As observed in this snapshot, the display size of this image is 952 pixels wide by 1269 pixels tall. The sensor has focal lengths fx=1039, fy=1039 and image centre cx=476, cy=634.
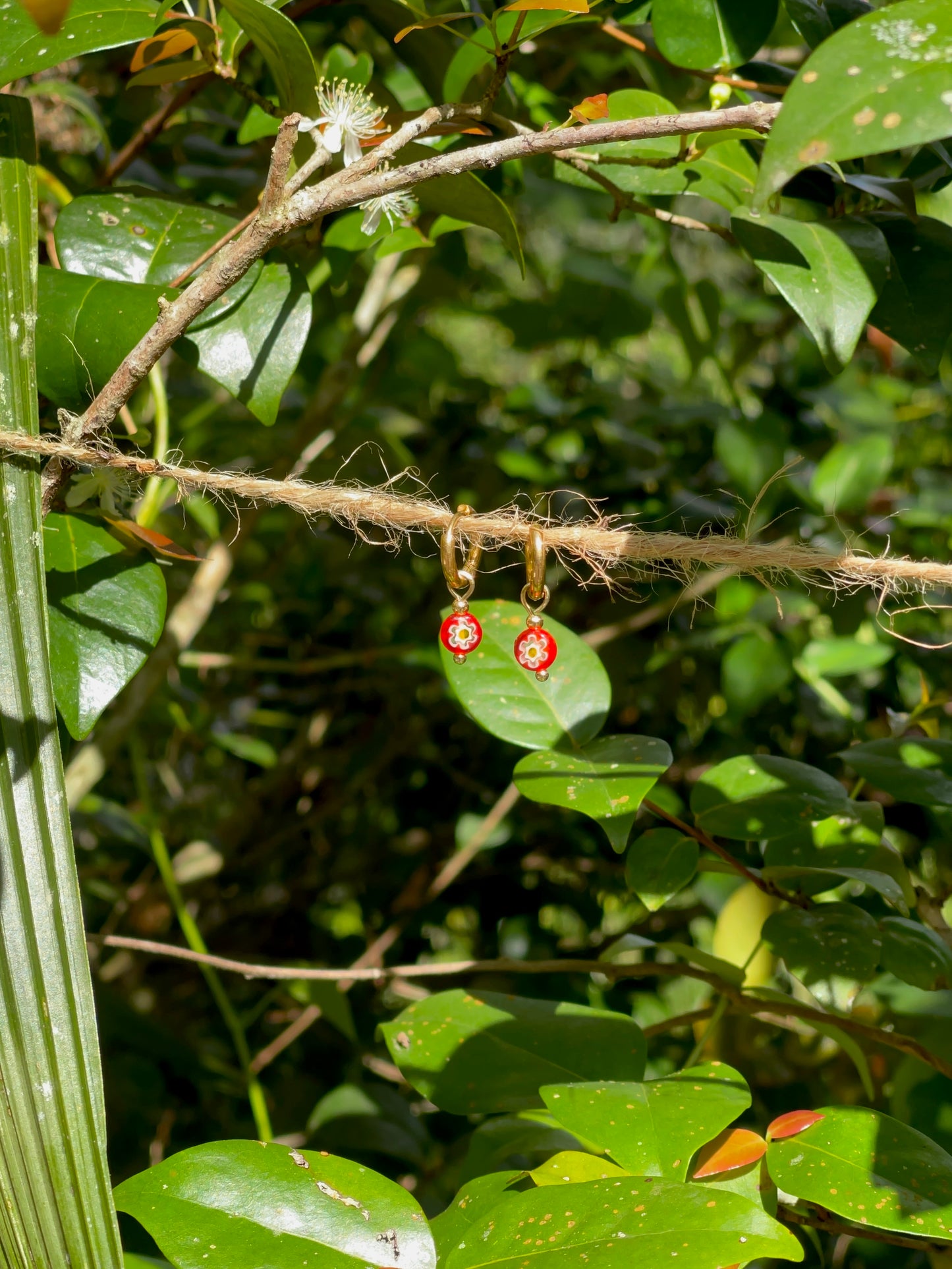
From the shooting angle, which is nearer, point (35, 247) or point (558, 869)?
point (35, 247)

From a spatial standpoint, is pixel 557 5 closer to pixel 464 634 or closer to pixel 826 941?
pixel 464 634

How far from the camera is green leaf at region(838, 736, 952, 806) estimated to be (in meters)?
0.47

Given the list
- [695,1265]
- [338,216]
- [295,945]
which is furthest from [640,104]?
[295,945]

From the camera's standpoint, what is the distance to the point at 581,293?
979 mm

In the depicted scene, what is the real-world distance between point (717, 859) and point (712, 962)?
0.17 feet

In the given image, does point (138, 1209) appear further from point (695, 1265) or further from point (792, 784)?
point (792, 784)

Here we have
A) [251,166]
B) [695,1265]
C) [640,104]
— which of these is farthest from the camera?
[251,166]

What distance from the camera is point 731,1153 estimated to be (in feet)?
1.22

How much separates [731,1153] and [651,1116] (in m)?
0.04

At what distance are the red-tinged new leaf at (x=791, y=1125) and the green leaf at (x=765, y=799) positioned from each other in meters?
0.12

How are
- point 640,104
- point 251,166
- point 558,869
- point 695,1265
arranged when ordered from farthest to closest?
1. point 558,869
2. point 251,166
3. point 640,104
4. point 695,1265

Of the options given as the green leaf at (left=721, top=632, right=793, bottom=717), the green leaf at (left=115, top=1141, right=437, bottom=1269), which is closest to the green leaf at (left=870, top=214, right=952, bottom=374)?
the green leaf at (left=721, top=632, right=793, bottom=717)

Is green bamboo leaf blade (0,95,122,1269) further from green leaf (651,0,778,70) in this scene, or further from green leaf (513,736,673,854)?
green leaf (651,0,778,70)

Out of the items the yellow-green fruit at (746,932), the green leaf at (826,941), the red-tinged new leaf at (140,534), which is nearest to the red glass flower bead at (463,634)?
the red-tinged new leaf at (140,534)
